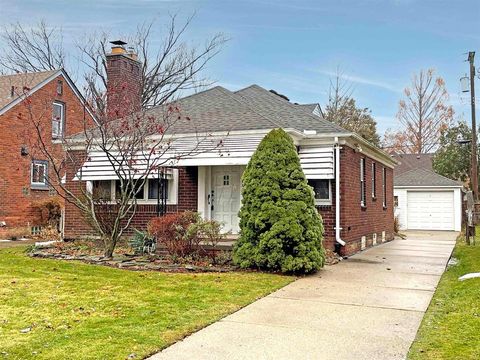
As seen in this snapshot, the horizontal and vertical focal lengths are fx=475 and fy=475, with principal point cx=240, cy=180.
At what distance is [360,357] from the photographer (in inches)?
178

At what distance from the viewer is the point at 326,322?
5750 millimetres

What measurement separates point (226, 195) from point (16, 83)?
41.5 feet

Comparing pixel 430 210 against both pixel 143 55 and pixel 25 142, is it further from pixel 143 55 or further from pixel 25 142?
pixel 25 142

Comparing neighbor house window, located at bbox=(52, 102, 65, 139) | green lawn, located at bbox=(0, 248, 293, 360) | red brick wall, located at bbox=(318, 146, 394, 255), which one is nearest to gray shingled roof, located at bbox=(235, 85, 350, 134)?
red brick wall, located at bbox=(318, 146, 394, 255)

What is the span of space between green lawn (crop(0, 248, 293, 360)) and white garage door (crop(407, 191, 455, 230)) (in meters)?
20.1

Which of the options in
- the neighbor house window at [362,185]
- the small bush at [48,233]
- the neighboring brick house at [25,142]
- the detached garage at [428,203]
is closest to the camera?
the neighbor house window at [362,185]

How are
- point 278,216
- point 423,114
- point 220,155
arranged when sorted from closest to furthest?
point 278,216, point 220,155, point 423,114

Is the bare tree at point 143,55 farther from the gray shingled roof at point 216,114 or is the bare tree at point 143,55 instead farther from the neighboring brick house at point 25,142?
the gray shingled roof at point 216,114

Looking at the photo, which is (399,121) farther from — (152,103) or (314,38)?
(314,38)

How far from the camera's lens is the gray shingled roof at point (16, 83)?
736 inches

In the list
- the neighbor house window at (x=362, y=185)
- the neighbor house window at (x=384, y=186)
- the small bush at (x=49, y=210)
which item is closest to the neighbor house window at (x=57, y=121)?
the small bush at (x=49, y=210)

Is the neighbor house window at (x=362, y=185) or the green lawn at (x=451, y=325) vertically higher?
the neighbor house window at (x=362, y=185)

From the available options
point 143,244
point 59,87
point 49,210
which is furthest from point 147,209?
point 59,87

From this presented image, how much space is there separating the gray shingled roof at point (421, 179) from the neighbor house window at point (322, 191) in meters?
16.4
